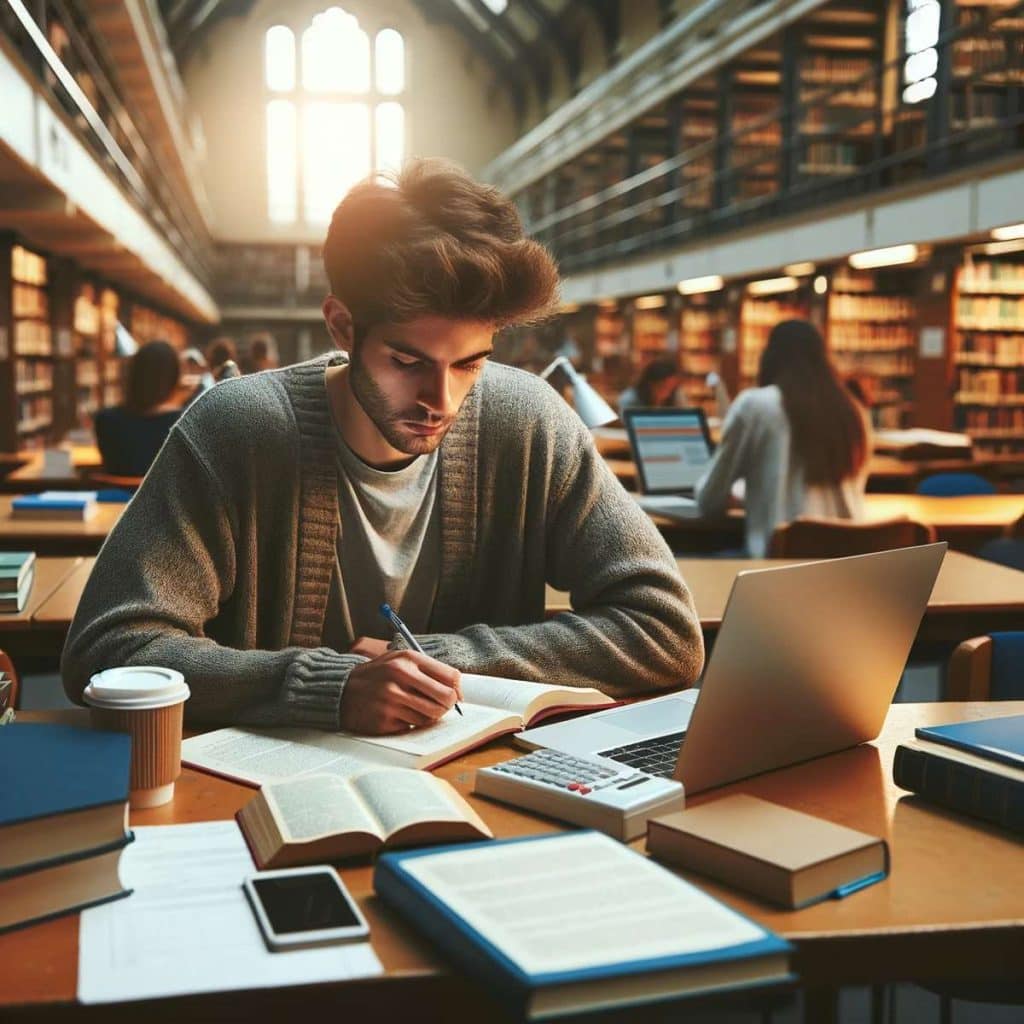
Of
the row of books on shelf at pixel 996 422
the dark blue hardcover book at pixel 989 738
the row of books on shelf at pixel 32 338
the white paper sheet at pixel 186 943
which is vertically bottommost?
the white paper sheet at pixel 186 943

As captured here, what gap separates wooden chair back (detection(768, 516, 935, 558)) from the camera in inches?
118

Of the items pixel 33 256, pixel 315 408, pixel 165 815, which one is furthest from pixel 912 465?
pixel 33 256

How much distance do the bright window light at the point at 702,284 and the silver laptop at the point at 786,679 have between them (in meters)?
9.62

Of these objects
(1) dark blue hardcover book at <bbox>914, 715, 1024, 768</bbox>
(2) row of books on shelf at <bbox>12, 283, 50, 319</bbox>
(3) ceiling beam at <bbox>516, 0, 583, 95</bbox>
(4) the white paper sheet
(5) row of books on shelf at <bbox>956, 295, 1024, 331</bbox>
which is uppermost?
(3) ceiling beam at <bbox>516, 0, 583, 95</bbox>

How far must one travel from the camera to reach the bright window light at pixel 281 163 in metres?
21.3

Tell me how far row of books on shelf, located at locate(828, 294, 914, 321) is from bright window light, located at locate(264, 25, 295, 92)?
14358 mm

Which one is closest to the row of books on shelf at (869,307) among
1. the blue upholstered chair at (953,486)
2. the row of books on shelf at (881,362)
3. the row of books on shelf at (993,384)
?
the row of books on shelf at (881,362)

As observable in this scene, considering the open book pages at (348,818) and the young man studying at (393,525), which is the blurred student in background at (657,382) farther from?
the open book pages at (348,818)

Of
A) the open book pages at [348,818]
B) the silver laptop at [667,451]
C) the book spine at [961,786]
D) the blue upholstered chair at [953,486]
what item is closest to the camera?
the open book pages at [348,818]

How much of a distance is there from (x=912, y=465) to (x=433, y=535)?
459 cm

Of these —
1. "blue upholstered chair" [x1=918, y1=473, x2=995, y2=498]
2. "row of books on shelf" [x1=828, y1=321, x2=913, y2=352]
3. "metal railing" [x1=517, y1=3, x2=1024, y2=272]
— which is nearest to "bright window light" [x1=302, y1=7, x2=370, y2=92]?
"metal railing" [x1=517, y1=3, x2=1024, y2=272]

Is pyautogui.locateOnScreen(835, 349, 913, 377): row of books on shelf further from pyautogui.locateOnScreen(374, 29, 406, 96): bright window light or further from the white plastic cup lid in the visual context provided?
pyautogui.locateOnScreen(374, 29, 406, 96): bright window light

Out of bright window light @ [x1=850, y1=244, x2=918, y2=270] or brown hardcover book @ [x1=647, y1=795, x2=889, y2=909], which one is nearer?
brown hardcover book @ [x1=647, y1=795, x2=889, y2=909]

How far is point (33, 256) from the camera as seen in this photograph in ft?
29.2
